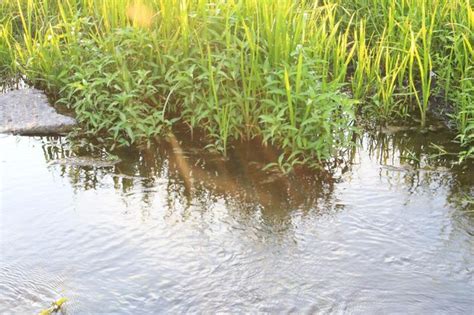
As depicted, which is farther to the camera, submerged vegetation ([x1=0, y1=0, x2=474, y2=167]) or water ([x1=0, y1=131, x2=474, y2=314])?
submerged vegetation ([x1=0, y1=0, x2=474, y2=167])

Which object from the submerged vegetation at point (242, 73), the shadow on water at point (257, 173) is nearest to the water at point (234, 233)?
the shadow on water at point (257, 173)

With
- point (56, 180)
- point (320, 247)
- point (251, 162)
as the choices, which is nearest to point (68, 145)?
point (56, 180)

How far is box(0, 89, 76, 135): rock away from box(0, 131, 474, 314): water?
321 millimetres

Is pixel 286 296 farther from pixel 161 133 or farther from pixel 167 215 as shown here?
pixel 161 133

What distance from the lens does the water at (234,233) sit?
2.77m

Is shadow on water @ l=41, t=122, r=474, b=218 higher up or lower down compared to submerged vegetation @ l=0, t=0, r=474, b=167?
lower down

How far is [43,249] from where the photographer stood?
3.16 metres

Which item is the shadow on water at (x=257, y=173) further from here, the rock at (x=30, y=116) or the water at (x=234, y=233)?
the rock at (x=30, y=116)

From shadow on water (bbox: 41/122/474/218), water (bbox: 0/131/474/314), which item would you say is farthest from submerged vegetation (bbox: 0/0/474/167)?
water (bbox: 0/131/474/314)

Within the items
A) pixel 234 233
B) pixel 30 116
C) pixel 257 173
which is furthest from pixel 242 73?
pixel 30 116

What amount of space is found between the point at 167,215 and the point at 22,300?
3.19 ft

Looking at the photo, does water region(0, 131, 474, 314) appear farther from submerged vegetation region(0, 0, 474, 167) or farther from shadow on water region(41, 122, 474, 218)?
submerged vegetation region(0, 0, 474, 167)

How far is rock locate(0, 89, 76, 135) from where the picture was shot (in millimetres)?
4770

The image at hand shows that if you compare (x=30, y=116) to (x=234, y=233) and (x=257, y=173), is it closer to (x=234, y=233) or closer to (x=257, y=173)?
(x=257, y=173)
